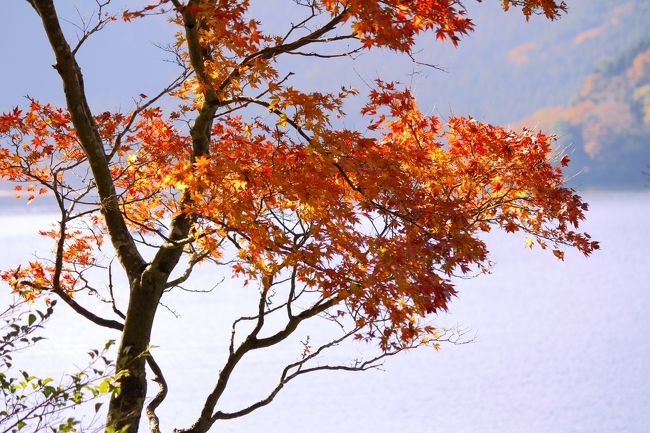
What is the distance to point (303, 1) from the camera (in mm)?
4121

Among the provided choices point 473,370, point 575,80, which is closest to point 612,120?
point 575,80

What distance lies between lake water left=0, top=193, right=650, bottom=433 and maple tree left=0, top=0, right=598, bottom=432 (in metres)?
6.88

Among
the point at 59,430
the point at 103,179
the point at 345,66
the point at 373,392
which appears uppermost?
the point at 345,66

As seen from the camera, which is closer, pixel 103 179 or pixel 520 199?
pixel 103 179

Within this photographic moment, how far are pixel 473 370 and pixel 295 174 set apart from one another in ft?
35.5

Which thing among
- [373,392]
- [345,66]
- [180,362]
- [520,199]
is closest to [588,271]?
[373,392]

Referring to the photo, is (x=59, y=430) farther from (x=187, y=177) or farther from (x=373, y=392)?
(x=373, y=392)

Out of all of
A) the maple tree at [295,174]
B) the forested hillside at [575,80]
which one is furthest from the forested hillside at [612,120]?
the maple tree at [295,174]

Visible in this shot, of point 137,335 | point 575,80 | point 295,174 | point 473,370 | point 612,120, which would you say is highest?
point 575,80

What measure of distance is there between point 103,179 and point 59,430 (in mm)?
1937

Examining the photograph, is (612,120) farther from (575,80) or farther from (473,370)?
(473,370)

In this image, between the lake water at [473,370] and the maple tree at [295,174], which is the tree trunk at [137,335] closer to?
the maple tree at [295,174]

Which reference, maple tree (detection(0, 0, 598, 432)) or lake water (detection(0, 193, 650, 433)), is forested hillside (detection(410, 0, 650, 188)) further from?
maple tree (detection(0, 0, 598, 432))

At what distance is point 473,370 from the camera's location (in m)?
13.7
